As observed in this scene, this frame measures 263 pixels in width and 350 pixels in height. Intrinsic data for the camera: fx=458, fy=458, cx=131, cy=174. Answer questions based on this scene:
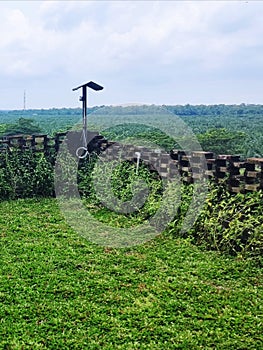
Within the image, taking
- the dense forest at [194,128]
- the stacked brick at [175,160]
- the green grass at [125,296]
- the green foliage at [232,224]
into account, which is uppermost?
the dense forest at [194,128]

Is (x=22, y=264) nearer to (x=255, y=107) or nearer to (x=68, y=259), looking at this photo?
(x=68, y=259)

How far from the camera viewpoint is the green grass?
2785 mm

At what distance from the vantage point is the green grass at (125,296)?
279cm

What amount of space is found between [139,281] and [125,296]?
0.96 feet

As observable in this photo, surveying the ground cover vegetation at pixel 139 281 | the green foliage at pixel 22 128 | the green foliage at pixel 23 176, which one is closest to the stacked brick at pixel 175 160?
the ground cover vegetation at pixel 139 281

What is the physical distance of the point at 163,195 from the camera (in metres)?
5.43

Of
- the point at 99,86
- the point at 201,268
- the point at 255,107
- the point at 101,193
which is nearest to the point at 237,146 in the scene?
the point at 99,86

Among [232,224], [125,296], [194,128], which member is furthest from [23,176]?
[194,128]

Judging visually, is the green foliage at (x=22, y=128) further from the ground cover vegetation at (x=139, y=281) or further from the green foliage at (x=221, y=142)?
the ground cover vegetation at (x=139, y=281)

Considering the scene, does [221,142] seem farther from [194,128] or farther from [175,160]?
[175,160]

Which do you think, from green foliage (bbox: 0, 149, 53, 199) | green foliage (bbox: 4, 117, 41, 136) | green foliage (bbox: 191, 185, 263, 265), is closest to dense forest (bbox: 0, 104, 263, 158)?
green foliage (bbox: 4, 117, 41, 136)

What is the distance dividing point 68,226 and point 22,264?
135 centimetres

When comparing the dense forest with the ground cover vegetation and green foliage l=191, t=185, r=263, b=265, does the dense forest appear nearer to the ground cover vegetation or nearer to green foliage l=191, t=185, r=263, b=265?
the ground cover vegetation

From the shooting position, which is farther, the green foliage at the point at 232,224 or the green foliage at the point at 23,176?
the green foliage at the point at 23,176
